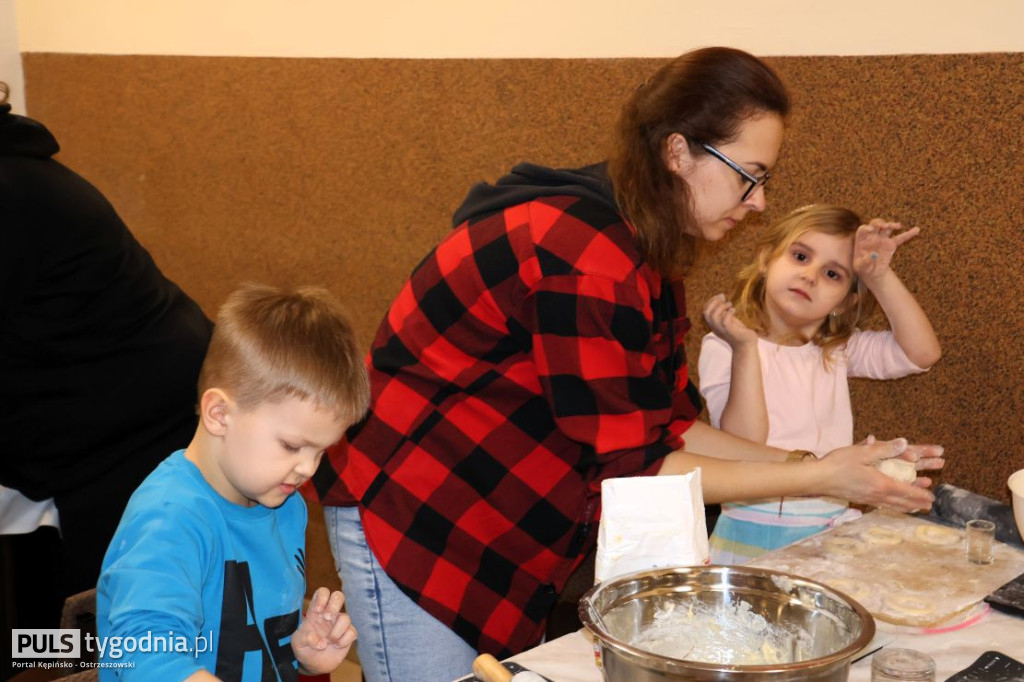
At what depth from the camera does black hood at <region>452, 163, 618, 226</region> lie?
1733 mm

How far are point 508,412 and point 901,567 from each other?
718 mm

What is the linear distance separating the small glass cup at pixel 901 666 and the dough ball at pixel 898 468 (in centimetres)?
56

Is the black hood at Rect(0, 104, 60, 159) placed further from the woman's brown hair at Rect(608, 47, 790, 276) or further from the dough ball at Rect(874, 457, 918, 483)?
the dough ball at Rect(874, 457, 918, 483)

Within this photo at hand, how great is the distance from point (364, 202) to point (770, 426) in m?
1.57

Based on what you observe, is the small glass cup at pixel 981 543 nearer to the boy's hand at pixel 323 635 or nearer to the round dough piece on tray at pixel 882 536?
the round dough piece on tray at pixel 882 536

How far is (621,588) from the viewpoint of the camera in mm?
1348

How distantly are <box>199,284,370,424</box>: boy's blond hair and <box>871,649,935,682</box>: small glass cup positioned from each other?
77cm

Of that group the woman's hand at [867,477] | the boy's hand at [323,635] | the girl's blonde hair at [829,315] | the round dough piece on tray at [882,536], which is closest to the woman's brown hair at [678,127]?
the woman's hand at [867,477]

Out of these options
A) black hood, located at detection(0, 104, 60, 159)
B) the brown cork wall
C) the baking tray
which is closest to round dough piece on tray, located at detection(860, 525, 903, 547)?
the baking tray

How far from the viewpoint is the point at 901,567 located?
1.81 meters

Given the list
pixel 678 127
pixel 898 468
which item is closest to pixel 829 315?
pixel 898 468

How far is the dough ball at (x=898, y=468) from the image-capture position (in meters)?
1.90

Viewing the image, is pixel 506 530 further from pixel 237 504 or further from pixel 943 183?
pixel 943 183

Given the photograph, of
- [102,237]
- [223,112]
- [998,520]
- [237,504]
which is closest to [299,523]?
[237,504]
